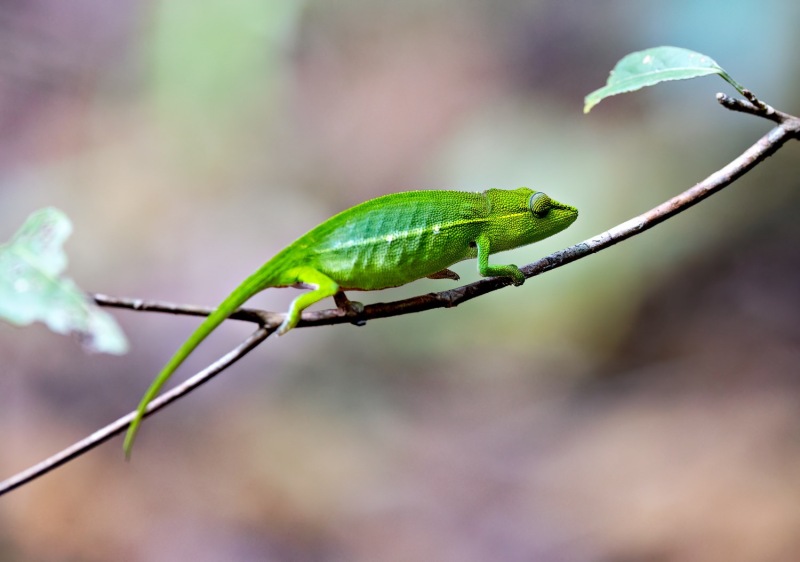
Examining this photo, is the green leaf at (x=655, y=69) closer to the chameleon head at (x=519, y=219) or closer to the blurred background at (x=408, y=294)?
the chameleon head at (x=519, y=219)

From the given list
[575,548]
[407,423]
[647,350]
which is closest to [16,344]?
[407,423]

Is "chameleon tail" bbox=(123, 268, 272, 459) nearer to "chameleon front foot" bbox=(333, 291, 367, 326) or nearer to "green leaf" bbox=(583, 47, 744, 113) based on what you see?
"chameleon front foot" bbox=(333, 291, 367, 326)

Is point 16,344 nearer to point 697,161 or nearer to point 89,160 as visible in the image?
point 89,160

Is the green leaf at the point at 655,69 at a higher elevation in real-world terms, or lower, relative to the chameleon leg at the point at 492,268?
higher

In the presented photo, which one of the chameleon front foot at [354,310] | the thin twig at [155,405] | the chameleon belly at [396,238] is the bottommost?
the thin twig at [155,405]

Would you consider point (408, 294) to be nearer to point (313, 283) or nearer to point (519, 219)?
point (519, 219)

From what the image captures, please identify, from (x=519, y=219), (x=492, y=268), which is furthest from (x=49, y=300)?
(x=519, y=219)

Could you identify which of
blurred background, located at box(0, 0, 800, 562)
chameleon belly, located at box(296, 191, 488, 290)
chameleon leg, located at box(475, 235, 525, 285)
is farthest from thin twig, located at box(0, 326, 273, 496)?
blurred background, located at box(0, 0, 800, 562)

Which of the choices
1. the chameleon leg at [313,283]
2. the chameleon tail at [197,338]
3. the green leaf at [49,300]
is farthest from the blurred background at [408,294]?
the green leaf at [49,300]
